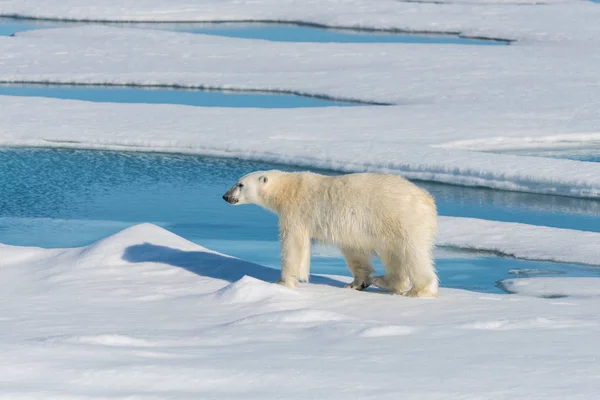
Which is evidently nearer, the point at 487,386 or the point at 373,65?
the point at 487,386

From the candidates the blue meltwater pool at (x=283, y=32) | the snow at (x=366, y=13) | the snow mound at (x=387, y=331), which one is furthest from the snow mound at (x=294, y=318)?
the snow at (x=366, y=13)

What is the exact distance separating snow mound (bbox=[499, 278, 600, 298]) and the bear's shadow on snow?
40.9 inches

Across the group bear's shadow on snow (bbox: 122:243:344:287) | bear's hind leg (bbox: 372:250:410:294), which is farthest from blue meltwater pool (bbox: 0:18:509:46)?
bear's hind leg (bbox: 372:250:410:294)

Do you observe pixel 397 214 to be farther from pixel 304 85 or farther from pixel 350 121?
pixel 304 85

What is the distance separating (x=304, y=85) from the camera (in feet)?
43.7

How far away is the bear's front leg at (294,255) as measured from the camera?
4934mm

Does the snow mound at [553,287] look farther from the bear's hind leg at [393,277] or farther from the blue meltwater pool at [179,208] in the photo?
the bear's hind leg at [393,277]

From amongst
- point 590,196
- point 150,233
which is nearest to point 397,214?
point 150,233

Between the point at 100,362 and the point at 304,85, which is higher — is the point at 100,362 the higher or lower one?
the lower one

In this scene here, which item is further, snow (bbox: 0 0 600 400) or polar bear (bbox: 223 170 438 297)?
polar bear (bbox: 223 170 438 297)

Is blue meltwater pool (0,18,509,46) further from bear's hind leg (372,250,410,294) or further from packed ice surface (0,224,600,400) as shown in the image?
bear's hind leg (372,250,410,294)

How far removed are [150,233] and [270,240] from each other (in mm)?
1472

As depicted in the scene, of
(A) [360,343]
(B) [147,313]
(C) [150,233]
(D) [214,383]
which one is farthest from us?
(C) [150,233]

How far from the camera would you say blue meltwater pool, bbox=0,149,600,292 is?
6.43 metres
